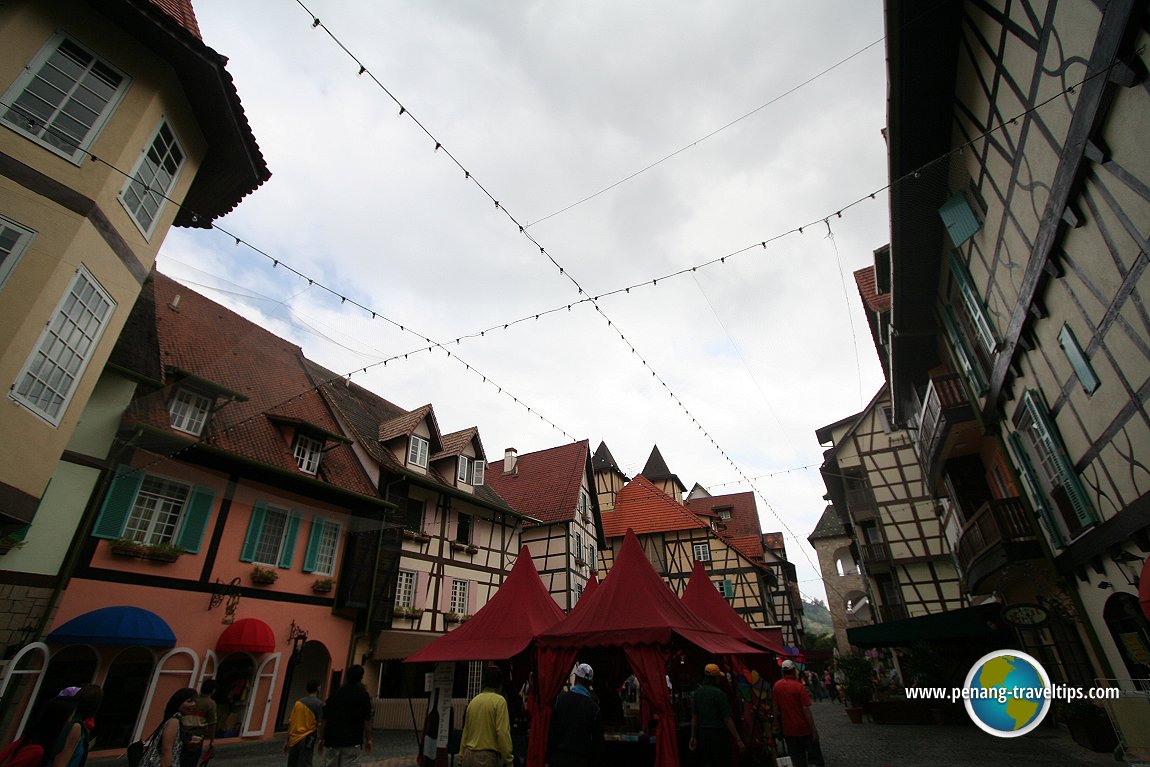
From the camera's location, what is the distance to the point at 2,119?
6.43 m

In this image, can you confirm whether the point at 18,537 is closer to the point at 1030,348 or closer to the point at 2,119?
the point at 2,119

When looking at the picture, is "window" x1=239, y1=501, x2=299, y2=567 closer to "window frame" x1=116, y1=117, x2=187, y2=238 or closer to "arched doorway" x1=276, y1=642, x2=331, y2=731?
"arched doorway" x1=276, y1=642, x2=331, y2=731

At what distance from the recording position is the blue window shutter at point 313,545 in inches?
516

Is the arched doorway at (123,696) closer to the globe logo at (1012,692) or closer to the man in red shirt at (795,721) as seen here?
the man in red shirt at (795,721)

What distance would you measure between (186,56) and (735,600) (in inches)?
1082

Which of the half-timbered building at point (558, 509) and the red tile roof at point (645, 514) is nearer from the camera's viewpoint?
the half-timbered building at point (558, 509)

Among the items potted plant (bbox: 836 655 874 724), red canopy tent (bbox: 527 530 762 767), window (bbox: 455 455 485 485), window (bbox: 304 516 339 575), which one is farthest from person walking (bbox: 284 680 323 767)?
potted plant (bbox: 836 655 874 724)

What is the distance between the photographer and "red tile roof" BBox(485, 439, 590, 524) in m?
23.5

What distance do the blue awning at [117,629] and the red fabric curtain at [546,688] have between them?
6.82 meters

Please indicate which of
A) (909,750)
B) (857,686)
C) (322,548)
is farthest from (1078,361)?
(322,548)

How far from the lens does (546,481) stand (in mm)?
25562

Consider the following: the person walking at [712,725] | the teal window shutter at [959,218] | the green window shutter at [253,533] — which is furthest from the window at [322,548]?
the teal window shutter at [959,218]

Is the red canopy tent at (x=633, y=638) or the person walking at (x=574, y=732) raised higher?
the red canopy tent at (x=633, y=638)

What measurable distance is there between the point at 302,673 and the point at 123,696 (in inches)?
184
